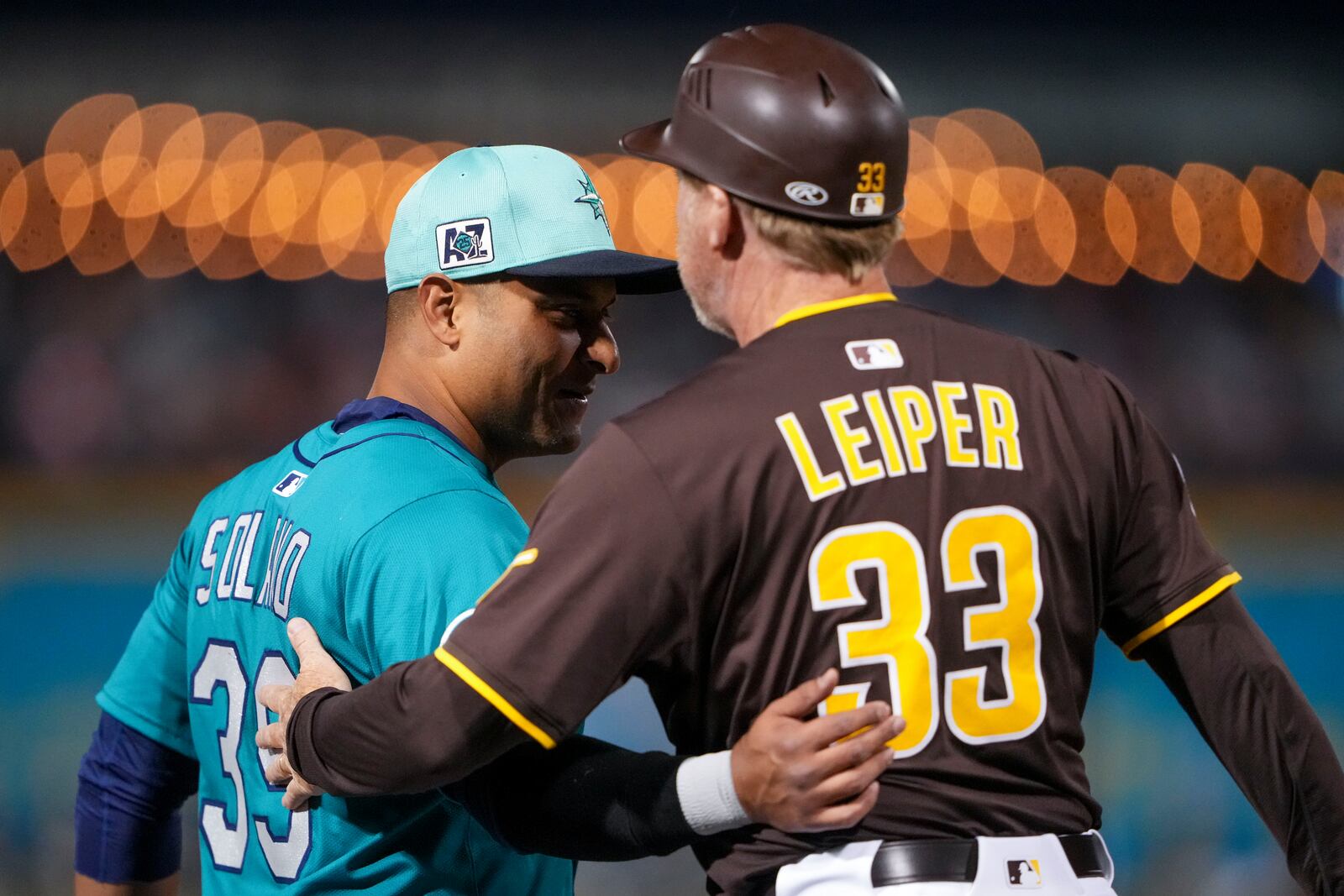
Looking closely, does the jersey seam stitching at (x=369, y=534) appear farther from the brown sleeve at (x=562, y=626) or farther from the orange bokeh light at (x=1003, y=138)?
the orange bokeh light at (x=1003, y=138)

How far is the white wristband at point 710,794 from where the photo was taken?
4.94 ft

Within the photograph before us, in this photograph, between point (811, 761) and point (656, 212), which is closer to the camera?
point (811, 761)

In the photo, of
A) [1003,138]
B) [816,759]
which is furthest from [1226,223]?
[816,759]

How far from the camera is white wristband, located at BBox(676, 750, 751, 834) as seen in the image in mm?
1506

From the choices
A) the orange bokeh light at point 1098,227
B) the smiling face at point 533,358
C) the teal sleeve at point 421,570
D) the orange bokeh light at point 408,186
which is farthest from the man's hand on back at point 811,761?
the orange bokeh light at point 1098,227

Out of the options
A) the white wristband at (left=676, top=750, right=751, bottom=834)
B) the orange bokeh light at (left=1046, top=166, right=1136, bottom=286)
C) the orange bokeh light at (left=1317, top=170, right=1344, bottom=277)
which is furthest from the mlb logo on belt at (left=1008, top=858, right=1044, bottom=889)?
the orange bokeh light at (left=1046, top=166, right=1136, bottom=286)

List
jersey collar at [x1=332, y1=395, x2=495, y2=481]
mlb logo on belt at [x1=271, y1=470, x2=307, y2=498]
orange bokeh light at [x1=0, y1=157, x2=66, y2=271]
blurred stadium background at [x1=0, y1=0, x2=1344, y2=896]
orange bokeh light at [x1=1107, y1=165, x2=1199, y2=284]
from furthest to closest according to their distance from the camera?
orange bokeh light at [x1=1107, y1=165, x2=1199, y2=284]
orange bokeh light at [x1=0, y1=157, x2=66, y2=271]
blurred stadium background at [x1=0, y1=0, x2=1344, y2=896]
jersey collar at [x1=332, y1=395, x2=495, y2=481]
mlb logo on belt at [x1=271, y1=470, x2=307, y2=498]

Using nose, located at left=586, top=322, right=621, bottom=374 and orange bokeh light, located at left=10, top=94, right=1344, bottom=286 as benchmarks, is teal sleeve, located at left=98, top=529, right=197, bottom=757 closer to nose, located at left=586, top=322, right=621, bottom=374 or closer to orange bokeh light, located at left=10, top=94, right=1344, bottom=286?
nose, located at left=586, top=322, right=621, bottom=374

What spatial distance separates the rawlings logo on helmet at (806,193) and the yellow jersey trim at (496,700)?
618 millimetres

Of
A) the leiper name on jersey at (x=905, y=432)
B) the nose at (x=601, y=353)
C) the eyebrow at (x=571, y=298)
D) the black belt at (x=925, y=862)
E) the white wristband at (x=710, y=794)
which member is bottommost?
the black belt at (x=925, y=862)

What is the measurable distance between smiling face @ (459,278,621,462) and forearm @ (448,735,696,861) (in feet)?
2.28

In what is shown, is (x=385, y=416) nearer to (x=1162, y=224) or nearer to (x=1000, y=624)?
(x=1000, y=624)

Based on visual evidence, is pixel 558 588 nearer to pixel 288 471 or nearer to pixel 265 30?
pixel 288 471

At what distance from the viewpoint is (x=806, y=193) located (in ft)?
5.11
